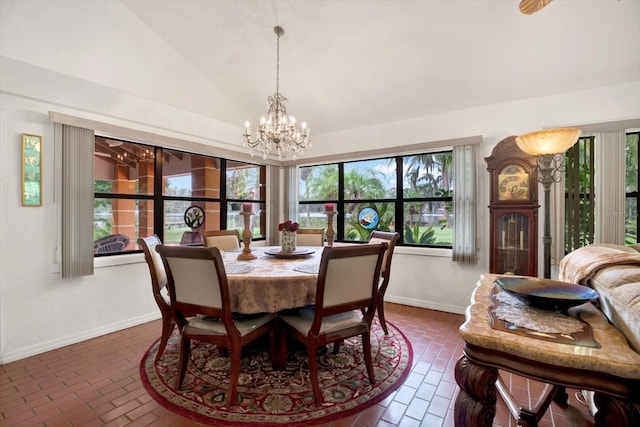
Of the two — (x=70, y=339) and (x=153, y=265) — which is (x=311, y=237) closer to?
(x=153, y=265)

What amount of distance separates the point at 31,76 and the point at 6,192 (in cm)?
99

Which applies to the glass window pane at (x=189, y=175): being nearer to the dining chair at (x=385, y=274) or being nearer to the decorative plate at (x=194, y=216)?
the decorative plate at (x=194, y=216)

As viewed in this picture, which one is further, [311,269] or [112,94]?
[112,94]

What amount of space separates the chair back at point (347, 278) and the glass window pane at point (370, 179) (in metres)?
2.36

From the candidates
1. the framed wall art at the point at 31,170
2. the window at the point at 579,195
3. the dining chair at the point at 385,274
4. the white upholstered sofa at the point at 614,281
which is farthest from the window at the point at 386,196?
the framed wall art at the point at 31,170

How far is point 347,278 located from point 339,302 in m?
0.17

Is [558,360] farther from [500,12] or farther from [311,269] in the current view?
[500,12]

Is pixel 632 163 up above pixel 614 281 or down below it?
above

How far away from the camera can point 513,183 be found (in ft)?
9.55

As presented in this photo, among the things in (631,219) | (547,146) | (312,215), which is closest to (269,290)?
(547,146)

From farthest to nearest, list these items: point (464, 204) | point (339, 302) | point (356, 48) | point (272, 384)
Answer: point (464, 204)
point (356, 48)
point (272, 384)
point (339, 302)

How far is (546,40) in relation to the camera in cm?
240

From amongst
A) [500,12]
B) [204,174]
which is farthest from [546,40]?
[204,174]

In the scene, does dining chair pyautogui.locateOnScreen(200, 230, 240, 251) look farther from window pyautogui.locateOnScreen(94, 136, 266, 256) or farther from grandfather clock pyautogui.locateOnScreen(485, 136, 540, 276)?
grandfather clock pyautogui.locateOnScreen(485, 136, 540, 276)
